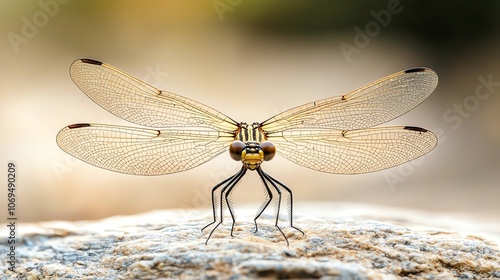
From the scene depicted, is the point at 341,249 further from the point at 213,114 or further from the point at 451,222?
the point at 451,222

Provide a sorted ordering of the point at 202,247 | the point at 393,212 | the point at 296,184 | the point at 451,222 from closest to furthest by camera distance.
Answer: the point at 202,247
the point at 451,222
the point at 393,212
the point at 296,184

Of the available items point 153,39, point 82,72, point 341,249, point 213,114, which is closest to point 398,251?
point 341,249

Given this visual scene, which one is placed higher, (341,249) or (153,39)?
(153,39)

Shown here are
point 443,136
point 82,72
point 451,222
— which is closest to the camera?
point 82,72

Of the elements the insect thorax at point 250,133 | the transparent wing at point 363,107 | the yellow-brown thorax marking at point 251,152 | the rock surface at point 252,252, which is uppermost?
the transparent wing at point 363,107

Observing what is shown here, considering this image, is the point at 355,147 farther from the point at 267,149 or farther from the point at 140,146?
the point at 140,146

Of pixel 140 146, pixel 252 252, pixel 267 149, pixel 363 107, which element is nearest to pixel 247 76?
pixel 363 107

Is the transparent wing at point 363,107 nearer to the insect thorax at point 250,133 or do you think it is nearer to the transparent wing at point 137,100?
the insect thorax at point 250,133

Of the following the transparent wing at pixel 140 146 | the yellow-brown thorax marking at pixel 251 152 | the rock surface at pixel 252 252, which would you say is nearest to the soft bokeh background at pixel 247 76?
the rock surface at pixel 252 252
